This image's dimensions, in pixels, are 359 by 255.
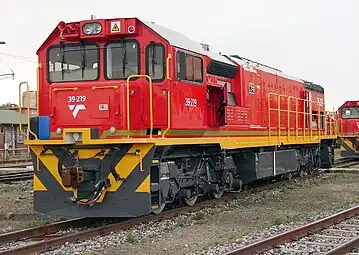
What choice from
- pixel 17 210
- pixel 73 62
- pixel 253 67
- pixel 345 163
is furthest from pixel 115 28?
pixel 345 163

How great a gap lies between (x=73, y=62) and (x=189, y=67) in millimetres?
2281

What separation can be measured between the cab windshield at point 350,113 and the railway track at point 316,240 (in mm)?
21467

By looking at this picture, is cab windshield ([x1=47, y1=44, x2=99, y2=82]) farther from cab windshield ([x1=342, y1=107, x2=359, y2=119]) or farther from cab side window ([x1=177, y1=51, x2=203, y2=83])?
cab windshield ([x1=342, y1=107, x2=359, y2=119])

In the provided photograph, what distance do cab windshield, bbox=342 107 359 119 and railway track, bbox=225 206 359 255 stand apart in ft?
70.4

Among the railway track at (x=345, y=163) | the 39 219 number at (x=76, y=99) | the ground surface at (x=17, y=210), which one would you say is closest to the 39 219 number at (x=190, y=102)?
the 39 219 number at (x=76, y=99)

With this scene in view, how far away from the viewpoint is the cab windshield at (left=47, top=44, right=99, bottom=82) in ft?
33.9

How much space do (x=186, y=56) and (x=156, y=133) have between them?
1.74 m

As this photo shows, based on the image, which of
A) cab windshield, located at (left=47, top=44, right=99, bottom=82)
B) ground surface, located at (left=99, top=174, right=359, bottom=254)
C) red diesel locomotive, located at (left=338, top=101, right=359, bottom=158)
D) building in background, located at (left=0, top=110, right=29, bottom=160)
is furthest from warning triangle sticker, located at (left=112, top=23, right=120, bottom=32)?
building in background, located at (left=0, top=110, right=29, bottom=160)

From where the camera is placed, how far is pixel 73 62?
10.5 meters

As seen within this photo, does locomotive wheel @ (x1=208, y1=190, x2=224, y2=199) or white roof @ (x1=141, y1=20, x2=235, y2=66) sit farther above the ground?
white roof @ (x1=141, y1=20, x2=235, y2=66)

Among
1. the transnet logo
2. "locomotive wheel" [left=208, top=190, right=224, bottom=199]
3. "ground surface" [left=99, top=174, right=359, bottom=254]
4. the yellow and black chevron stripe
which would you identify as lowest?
"ground surface" [left=99, top=174, right=359, bottom=254]

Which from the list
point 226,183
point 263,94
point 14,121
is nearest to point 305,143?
point 263,94

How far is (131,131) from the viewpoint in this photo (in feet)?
32.7

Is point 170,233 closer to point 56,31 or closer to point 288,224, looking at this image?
point 288,224
